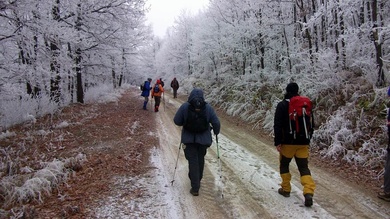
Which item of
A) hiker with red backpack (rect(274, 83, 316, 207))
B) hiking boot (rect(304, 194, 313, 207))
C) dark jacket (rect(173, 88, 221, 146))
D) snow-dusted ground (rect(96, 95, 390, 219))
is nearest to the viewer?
snow-dusted ground (rect(96, 95, 390, 219))

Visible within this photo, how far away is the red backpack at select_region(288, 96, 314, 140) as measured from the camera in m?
4.61

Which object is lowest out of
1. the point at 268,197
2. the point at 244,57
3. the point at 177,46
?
the point at 268,197

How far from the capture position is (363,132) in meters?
7.39

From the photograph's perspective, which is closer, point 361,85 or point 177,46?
point 361,85

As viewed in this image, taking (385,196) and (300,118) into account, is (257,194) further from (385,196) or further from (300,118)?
(385,196)

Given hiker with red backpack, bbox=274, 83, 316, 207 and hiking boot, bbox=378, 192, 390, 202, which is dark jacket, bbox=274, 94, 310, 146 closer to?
hiker with red backpack, bbox=274, 83, 316, 207

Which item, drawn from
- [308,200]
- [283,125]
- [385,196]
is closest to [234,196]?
[308,200]

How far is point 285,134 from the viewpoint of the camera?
4.76 m

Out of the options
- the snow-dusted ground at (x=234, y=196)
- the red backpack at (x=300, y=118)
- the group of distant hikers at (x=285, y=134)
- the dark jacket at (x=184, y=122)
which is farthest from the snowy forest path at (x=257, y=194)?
the red backpack at (x=300, y=118)

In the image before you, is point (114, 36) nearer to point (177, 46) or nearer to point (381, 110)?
point (381, 110)

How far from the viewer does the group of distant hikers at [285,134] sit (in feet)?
15.2

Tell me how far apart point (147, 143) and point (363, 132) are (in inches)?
247

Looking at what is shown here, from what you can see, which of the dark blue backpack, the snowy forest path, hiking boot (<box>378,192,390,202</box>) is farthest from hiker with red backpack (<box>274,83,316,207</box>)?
hiking boot (<box>378,192,390,202</box>)

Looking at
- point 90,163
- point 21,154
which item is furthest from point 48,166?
point 21,154
